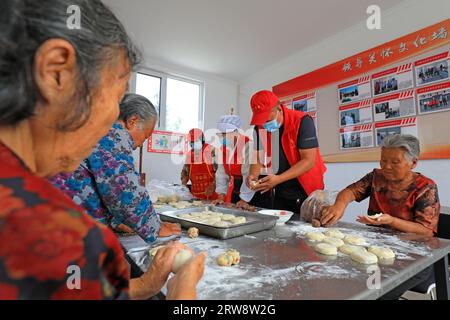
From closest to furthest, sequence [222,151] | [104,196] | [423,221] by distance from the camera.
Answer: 1. [104,196]
2. [423,221]
3. [222,151]

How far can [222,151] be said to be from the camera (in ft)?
9.75

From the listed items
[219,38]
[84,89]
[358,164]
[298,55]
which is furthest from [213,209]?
[298,55]

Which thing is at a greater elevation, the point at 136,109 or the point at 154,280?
the point at 136,109

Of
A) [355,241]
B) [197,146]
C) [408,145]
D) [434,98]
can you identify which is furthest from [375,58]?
[355,241]

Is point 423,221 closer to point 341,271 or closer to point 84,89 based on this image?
point 341,271

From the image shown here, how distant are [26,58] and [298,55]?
428 cm

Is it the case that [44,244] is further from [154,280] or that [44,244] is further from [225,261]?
[225,261]

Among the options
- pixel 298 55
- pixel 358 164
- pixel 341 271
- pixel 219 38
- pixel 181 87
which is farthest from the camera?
pixel 181 87

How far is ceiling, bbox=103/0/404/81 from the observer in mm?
2957

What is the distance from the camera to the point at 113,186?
3.51 feet

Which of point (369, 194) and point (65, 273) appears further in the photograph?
point (369, 194)

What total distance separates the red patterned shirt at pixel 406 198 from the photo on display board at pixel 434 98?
139 cm

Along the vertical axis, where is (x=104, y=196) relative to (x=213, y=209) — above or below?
above

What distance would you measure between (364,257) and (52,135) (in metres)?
1.01
